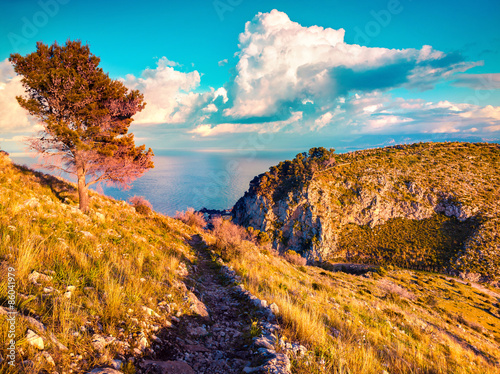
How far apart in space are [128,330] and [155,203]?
142 metres

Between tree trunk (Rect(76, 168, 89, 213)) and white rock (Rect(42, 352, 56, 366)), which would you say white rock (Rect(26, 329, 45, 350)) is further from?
tree trunk (Rect(76, 168, 89, 213))

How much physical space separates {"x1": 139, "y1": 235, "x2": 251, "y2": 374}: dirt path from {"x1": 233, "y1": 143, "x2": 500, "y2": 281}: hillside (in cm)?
6878

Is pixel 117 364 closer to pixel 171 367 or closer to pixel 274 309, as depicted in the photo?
pixel 171 367

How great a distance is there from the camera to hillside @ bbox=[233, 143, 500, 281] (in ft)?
205

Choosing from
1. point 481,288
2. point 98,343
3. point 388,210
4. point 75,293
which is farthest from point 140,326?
point 388,210

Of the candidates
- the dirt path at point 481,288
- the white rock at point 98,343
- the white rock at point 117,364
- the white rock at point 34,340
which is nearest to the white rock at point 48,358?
the white rock at point 34,340

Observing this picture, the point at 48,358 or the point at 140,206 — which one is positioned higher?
the point at 48,358

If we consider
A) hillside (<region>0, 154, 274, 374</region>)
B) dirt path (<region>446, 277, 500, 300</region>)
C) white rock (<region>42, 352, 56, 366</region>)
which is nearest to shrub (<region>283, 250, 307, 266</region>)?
hillside (<region>0, 154, 274, 374</region>)

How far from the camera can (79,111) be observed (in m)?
13.1

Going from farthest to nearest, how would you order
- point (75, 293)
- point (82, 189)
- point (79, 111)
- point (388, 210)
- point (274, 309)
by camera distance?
Answer: point (388, 210)
point (82, 189)
point (79, 111)
point (274, 309)
point (75, 293)

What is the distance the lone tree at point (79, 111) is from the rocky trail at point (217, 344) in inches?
519

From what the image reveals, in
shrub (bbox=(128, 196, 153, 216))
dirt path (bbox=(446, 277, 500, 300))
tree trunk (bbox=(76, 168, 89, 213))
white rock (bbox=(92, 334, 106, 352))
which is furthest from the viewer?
dirt path (bbox=(446, 277, 500, 300))

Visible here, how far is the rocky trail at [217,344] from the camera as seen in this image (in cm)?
349

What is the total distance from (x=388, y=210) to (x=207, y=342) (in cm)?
9638
